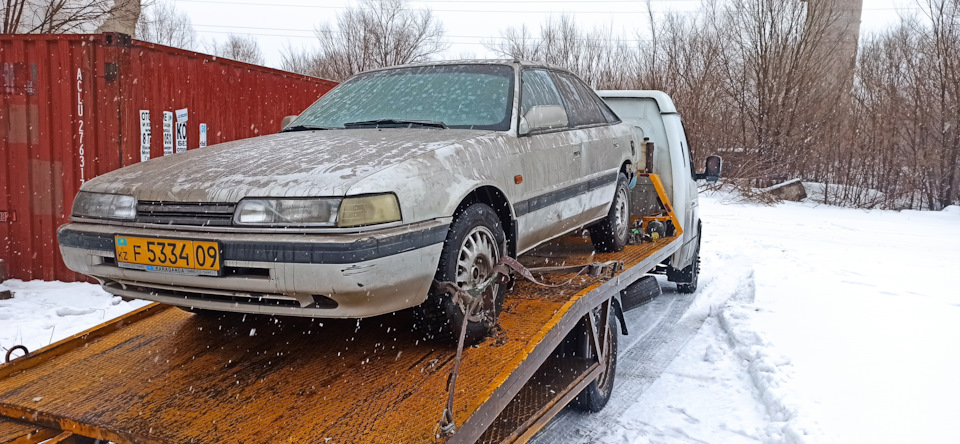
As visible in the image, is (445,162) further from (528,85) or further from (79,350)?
(79,350)

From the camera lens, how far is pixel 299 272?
2.32 meters

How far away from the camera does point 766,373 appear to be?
14.8 ft

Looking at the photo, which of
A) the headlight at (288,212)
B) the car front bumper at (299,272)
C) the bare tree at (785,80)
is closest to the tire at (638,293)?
the car front bumper at (299,272)

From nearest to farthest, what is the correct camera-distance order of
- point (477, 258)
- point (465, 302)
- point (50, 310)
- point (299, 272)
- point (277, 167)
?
point (299, 272)
point (277, 167)
point (465, 302)
point (477, 258)
point (50, 310)

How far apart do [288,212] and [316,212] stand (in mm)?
107

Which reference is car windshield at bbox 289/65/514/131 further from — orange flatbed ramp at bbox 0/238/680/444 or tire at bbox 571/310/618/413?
tire at bbox 571/310/618/413

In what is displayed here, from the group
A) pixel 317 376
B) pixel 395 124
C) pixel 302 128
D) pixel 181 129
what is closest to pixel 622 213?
pixel 395 124

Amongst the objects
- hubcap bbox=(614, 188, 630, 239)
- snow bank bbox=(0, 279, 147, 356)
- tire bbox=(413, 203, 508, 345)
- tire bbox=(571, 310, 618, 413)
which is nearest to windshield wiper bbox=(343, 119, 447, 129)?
tire bbox=(413, 203, 508, 345)

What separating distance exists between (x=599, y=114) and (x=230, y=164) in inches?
110

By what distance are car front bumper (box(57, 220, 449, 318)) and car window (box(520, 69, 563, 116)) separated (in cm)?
124

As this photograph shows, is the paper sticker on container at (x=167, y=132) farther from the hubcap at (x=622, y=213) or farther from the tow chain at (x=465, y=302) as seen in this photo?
the tow chain at (x=465, y=302)

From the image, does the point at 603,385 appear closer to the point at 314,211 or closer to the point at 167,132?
the point at 314,211

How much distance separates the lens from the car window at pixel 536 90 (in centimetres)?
364

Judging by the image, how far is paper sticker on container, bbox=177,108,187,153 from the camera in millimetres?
7266
